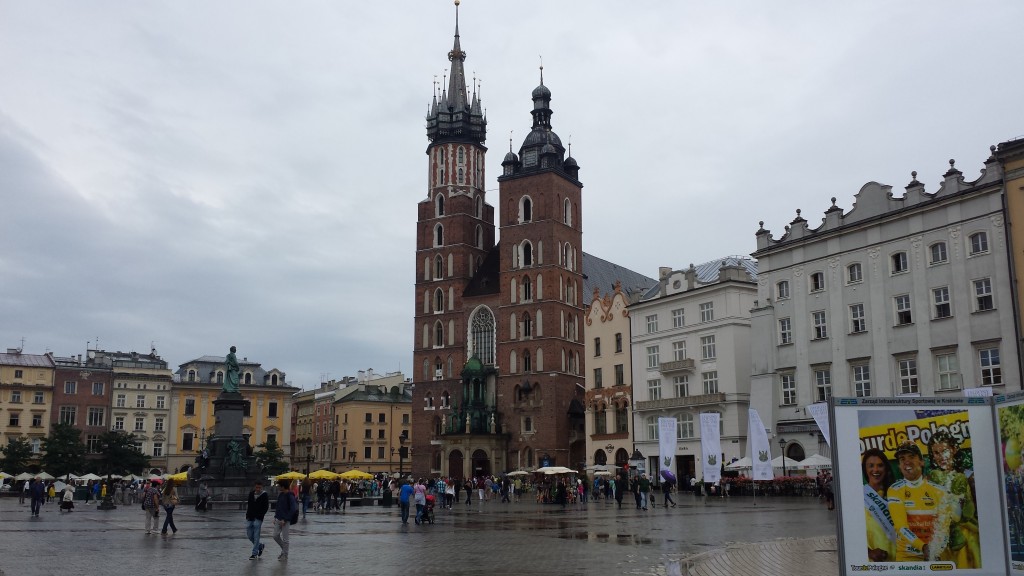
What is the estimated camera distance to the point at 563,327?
3371 inches

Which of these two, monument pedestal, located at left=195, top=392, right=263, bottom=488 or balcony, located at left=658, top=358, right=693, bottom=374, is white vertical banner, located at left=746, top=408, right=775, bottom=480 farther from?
monument pedestal, located at left=195, top=392, right=263, bottom=488

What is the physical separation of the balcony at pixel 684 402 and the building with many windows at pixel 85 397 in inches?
2384

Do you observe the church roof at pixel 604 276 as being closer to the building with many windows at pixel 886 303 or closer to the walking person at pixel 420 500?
the building with many windows at pixel 886 303

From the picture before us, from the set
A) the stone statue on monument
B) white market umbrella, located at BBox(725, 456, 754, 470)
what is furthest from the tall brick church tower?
the stone statue on monument

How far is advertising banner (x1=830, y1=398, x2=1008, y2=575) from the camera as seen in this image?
1112 cm

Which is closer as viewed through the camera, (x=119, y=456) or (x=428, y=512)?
(x=428, y=512)

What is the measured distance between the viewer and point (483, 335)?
297 feet

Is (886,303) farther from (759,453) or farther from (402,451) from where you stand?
(402,451)

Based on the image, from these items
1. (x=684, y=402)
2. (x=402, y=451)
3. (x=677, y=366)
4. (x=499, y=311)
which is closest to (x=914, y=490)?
(x=684, y=402)

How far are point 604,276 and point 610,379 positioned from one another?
32057mm

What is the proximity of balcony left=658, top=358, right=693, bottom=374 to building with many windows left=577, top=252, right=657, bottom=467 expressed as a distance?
14.5 feet

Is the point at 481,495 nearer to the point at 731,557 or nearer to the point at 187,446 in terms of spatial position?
the point at 731,557

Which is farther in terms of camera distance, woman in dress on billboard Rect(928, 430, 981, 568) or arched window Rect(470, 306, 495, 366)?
arched window Rect(470, 306, 495, 366)

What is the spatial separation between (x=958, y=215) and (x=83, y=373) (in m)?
85.7
